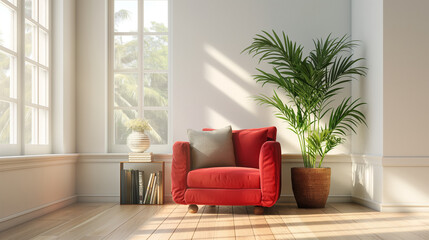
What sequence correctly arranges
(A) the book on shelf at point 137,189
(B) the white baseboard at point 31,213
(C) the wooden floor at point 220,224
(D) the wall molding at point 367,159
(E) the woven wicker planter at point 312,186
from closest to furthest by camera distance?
(C) the wooden floor at point 220,224
(B) the white baseboard at point 31,213
(D) the wall molding at point 367,159
(E) the woven wicker planter at point 312,186
(A) the book on shelf at point 137,189

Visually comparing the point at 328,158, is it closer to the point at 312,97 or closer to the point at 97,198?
the point at 312,97

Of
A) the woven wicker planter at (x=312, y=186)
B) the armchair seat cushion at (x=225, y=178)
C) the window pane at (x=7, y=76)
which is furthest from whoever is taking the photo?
the woven wicker planter at (x=312, y=186)

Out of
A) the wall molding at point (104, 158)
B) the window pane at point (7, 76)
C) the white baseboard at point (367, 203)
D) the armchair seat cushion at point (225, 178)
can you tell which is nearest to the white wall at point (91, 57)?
the wall molding at point (104, 158)

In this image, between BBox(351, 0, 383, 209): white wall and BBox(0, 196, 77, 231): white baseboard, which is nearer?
BBox(0, 196, 77, 231): white baseboard

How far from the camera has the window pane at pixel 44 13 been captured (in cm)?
452

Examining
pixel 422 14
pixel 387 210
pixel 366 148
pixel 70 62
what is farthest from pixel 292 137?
pixel 70 62

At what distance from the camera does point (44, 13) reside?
15.1 ft

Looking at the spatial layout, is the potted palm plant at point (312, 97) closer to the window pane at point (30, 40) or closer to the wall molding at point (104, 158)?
the wall molding at point (104, 158)

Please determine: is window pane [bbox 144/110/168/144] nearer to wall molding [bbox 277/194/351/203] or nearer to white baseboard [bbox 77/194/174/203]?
white baseboard [bbox 77/194/174/203]

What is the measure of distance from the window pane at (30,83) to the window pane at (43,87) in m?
0.13

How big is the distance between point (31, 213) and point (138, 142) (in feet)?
4.28

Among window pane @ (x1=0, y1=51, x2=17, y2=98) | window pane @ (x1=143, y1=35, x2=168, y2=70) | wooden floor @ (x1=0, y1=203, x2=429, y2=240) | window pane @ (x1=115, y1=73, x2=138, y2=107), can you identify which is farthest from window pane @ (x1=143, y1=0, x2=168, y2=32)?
wooden floor @ (x1=0, y1=203, x2=429, y2=240)

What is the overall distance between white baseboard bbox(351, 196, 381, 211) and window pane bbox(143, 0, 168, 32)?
2868mm

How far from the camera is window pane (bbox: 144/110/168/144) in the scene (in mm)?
5156
